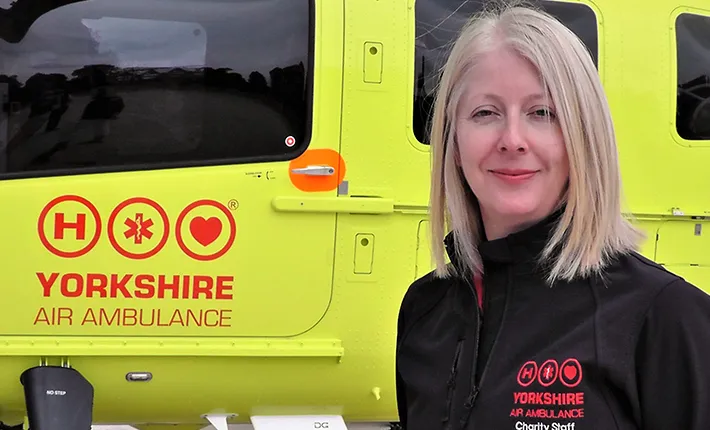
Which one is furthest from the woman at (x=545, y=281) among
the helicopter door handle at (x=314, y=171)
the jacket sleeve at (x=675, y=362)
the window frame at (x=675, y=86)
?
the window frame at (x=675, y=86)

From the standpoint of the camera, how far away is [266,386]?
332 cm

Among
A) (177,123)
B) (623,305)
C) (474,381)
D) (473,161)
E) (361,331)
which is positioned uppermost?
(177,123)

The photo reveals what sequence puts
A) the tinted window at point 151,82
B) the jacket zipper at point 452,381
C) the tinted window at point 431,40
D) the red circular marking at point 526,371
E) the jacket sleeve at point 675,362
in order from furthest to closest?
the tinted window at point 431,40 → the tinted window at point 151,82 → the jacket zipper at point 452,381 → the red circular marking at point 526,371 → the jacket sleeve at point 675,362

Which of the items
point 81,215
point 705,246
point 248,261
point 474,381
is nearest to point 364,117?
point 248,261

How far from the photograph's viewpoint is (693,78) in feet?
12.1

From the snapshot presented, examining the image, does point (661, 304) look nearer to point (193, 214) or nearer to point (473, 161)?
point (473, 161)

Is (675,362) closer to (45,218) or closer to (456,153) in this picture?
(456,153)

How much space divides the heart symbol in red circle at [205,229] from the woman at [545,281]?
178cm

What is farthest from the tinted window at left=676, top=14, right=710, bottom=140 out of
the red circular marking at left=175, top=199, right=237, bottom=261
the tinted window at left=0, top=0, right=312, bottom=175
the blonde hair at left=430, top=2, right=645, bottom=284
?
the blonde hair at left=430, top=2, right=645, bottom=284

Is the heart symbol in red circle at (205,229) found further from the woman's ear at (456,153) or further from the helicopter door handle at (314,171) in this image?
the woman's ear at (456,153)

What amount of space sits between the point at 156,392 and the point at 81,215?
2.57ft

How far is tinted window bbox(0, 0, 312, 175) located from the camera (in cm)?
312

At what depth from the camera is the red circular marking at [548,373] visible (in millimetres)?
1237

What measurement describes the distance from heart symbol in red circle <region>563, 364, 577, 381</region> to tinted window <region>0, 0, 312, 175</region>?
7.17ft
